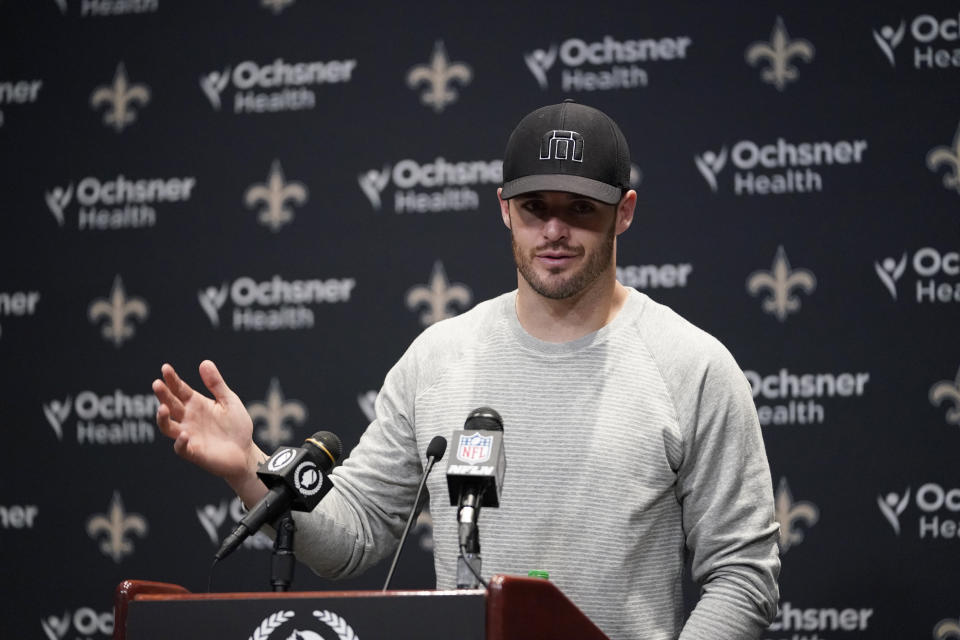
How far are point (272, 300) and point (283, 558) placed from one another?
2.16 m

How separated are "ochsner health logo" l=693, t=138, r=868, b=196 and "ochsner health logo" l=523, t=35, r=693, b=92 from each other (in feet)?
1.26

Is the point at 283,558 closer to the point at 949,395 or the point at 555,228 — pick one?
the point at 555,228

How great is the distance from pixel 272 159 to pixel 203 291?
541 mm

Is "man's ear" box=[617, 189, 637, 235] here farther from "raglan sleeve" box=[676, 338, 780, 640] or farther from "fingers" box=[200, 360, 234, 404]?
"fingers" box=[200, 360, 234, 404]

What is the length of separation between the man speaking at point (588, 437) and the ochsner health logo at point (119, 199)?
6.32 feet

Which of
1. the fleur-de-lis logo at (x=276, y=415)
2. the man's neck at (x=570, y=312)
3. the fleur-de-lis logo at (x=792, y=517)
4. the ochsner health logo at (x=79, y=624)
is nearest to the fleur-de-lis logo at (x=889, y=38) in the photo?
the fleur-de-lis logo at (x=792, y=517)

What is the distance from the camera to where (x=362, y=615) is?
1.58 m

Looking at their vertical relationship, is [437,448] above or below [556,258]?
below

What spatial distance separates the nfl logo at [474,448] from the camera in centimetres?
176

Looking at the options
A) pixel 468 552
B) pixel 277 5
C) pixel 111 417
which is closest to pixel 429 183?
pixel 277 5

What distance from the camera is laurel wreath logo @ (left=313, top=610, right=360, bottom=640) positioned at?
159 cm

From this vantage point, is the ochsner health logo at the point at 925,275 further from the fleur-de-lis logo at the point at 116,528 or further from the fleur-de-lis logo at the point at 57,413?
the fleur-de-lis logo at the point at 57,413

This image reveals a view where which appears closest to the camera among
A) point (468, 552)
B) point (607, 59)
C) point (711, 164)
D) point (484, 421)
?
point (468, 552)

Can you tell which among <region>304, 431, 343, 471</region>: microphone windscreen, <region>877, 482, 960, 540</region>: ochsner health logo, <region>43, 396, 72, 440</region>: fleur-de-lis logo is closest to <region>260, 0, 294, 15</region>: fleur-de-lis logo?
<region>43, 396, 72, 440</region>: fleur-de-lis logo
